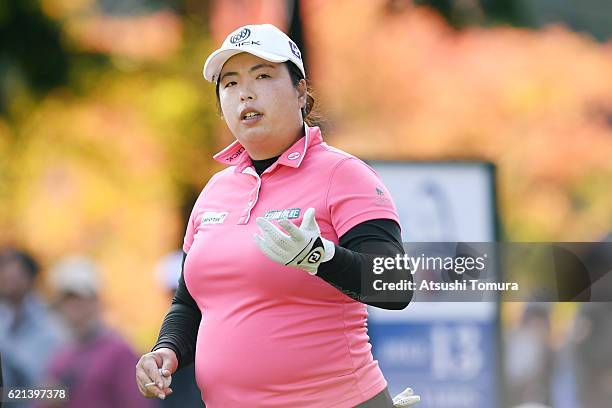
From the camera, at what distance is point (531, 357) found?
258 inches

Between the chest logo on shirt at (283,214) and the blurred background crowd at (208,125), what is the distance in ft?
11.2

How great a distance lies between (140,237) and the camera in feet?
45.0

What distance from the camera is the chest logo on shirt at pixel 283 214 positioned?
2.90 metres

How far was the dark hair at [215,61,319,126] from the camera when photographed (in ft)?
10.3

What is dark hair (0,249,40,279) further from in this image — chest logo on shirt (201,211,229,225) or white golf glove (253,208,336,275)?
white golf glove (253,208,336,275)

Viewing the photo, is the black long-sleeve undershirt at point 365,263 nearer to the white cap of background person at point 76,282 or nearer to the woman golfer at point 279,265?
the woman golfer at point 279,265

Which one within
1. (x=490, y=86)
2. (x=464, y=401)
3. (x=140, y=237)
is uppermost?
(x=490, y=86)

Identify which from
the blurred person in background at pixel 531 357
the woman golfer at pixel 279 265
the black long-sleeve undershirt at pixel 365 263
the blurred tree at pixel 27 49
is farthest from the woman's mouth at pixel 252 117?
the blurred tree at pixel 27 49

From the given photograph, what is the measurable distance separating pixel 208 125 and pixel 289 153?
368 inches

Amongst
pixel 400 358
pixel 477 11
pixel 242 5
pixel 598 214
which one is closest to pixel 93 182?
pixel 242 5

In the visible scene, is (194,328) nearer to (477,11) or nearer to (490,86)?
(477,11)

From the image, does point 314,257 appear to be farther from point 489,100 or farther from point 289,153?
point 489,100

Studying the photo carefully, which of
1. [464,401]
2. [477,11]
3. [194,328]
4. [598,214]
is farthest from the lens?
[598,214]

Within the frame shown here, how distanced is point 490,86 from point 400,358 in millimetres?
9689
